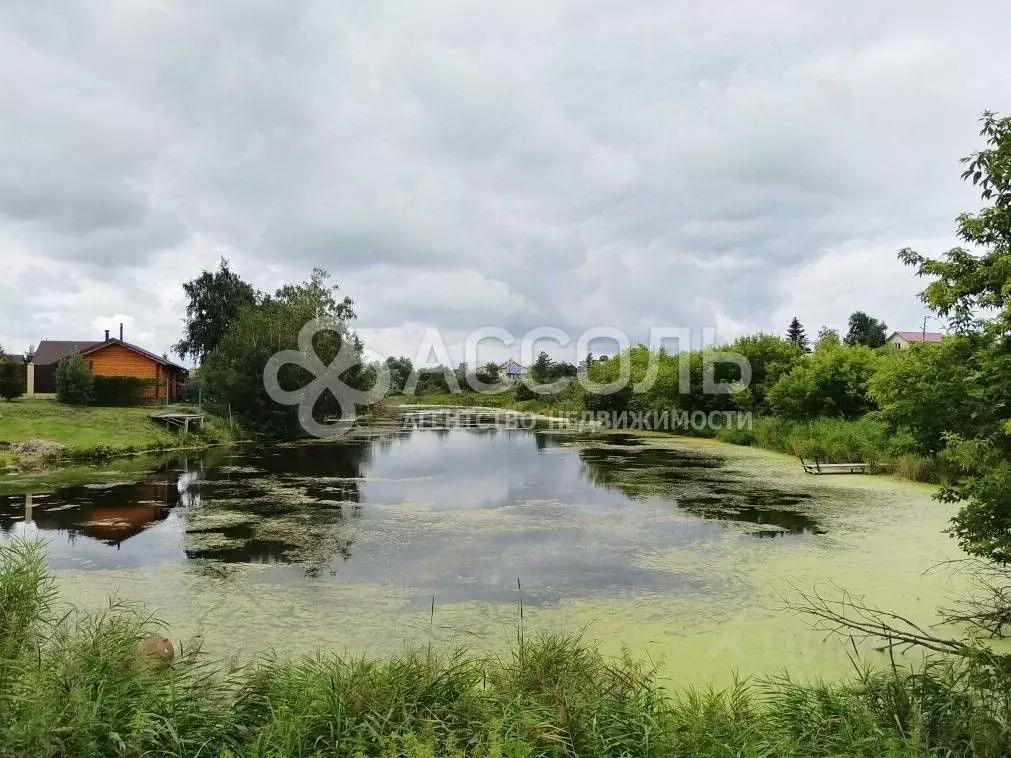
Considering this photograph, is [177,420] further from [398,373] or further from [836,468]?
[398,373]

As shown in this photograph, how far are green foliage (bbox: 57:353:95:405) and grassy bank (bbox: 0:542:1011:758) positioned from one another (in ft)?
76.5

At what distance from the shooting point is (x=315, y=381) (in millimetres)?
28656

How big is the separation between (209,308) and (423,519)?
108 feet

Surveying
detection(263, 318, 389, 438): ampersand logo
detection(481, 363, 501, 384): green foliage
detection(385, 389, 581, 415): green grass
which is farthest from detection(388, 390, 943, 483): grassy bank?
detection(481, 363, 501, 384): green foliage

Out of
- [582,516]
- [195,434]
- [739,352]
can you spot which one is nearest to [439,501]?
[582,516]

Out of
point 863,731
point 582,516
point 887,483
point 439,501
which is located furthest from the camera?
point 887,483

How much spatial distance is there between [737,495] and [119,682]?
1030cm

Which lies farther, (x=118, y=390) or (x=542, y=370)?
(x=542, y=370)

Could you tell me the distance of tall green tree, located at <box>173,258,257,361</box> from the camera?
3800cm

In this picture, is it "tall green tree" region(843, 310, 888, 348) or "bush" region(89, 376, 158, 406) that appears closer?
"bush" region(89, 376, 158, 406)

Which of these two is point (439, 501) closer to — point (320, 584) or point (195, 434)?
point (320, 584)

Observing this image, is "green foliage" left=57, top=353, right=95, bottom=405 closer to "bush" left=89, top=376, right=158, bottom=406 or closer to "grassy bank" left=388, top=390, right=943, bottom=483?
"bush" left=89, top=376, right=158, bottom=406

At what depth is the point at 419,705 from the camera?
3.32 m

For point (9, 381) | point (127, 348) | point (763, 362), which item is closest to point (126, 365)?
point (127, 348)
